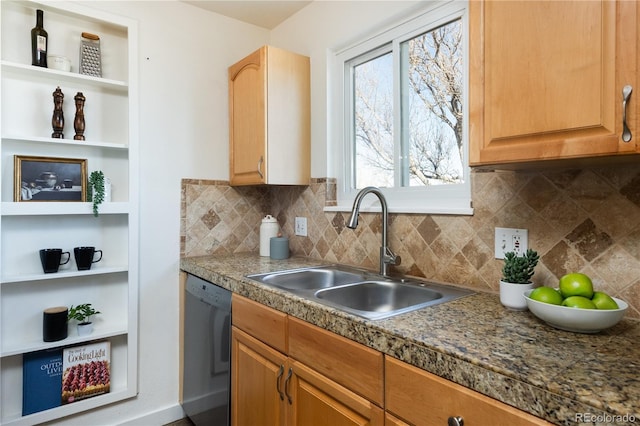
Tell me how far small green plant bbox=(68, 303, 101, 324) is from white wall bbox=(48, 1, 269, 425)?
0.25m

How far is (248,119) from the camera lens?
216 centimetres

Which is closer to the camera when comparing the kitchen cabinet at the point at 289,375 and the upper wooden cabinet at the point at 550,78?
the upper wooden cabinet at the point at 550,78

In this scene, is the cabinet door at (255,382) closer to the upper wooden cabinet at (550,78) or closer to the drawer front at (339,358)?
the drawer front at (339,358)

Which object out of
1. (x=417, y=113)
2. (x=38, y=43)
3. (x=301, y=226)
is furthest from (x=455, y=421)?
(x=38, y=43)

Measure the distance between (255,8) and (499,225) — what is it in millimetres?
1931

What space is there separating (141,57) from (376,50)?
51.1 inches

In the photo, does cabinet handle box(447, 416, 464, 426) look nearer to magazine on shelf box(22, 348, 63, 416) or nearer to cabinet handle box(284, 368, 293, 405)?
cabinet handle box(284, 368, 293, 405)

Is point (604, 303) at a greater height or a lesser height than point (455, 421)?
greater

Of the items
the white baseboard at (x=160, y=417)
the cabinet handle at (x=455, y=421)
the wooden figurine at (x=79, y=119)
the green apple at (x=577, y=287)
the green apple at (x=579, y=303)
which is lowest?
the white baseboard at (x=160, y=417)

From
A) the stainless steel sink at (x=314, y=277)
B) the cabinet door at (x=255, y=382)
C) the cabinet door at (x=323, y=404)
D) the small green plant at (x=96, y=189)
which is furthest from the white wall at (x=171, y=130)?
the cabinet door at (x=323, y=404)

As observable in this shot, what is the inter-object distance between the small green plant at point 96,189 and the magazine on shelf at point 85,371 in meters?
0.69

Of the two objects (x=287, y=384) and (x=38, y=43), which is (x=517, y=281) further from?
(x=38, y=43)

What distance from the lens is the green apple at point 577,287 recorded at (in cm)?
94

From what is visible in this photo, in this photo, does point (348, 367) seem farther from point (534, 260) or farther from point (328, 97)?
point (328, 97)
